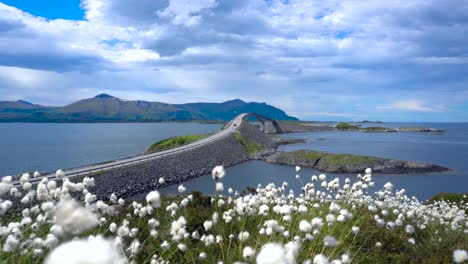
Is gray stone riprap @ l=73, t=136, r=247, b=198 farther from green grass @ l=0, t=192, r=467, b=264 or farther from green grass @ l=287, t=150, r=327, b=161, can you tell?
green grass @ l=0, t=192, r=467, b=264

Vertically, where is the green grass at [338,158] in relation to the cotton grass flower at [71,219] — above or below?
below

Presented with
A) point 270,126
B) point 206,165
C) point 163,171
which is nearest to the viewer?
point 163,171

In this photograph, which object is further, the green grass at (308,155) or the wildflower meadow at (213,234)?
the green grass at (308,155)

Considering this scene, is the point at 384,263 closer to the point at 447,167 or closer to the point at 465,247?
the point at 465,247

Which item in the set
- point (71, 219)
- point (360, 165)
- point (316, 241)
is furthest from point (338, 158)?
point (71, 219)

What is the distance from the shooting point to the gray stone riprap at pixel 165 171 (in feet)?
125

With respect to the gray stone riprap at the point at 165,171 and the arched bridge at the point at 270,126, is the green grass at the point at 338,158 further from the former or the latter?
the arched bridge at the point at 270,126

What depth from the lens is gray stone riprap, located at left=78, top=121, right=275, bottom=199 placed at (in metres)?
38.1

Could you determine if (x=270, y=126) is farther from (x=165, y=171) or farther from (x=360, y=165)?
(x=165, y=171)

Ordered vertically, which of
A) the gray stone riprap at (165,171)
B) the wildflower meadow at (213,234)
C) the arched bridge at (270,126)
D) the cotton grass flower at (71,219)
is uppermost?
the cotton grass flower at (71,219)

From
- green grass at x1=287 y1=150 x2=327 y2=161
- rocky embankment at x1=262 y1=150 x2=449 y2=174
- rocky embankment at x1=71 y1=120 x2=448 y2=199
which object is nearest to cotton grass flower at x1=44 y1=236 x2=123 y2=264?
rocky embankment at x1=71 y1=120 x2=448 y2=199

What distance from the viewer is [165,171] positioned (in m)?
48.1

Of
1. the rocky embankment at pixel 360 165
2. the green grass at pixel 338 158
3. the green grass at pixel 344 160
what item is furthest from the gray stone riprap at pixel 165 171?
the green grass at pixel 344 160

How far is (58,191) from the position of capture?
18.3ft
